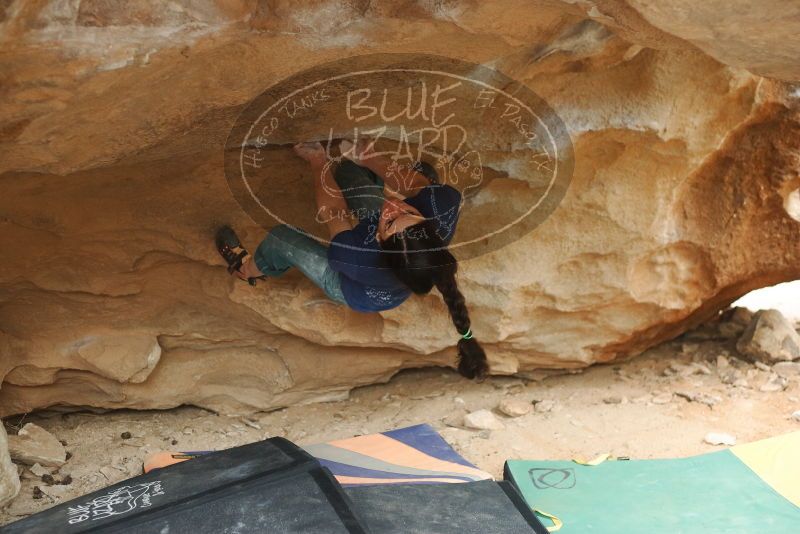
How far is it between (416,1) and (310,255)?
113cm

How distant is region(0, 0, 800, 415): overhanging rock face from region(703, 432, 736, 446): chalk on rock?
48cm

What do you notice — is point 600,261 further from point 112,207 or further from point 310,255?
point 112,207

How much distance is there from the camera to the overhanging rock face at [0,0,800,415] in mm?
1875

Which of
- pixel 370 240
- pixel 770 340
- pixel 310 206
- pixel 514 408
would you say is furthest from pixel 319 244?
pixel 770 340

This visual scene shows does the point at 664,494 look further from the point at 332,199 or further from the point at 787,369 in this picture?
the point at 332,199

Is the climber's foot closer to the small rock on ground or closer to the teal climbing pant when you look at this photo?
the teal climbing pant

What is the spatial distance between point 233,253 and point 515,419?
50.2 inches

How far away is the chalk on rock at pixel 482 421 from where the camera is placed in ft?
10.1

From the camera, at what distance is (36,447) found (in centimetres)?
281

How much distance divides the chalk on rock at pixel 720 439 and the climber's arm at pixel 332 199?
1.53 metres

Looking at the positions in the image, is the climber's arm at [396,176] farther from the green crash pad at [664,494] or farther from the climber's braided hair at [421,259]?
the green crash pad at [664,494]

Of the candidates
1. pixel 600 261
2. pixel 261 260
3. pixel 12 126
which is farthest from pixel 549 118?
pixel 12 126

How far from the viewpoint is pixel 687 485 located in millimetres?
2551

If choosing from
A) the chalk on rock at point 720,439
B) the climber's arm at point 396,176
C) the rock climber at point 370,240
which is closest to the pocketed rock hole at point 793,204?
the chalk on rock at point 720,439
